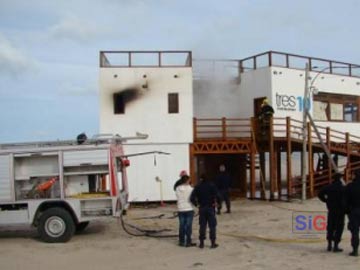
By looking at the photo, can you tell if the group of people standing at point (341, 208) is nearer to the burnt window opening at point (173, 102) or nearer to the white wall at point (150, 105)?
the white wall at point (150, 105)

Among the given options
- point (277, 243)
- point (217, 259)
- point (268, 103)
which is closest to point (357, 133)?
point (268, 103)

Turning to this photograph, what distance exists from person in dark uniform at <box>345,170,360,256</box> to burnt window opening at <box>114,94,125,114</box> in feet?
52.1

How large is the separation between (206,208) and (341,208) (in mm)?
2912

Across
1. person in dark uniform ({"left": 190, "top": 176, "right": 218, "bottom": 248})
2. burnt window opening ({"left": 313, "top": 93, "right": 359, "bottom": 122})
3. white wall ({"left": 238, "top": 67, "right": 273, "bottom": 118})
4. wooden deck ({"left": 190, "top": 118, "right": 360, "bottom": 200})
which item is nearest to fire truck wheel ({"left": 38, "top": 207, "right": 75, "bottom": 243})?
person in dark uniform ({"left": 190, "top": 176, "right": 218, "bottom": 248})

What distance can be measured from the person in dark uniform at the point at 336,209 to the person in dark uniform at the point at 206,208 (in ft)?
8.07

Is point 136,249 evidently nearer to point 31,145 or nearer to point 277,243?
point 277,243

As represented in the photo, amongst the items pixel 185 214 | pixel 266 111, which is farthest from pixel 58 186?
pixel 266 111

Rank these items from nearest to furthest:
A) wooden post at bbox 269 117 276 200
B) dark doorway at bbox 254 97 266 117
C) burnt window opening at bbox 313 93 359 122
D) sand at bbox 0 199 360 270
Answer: sand at bbox 0 199 360 270 < wooden post at bbox 269 117 276 200 < dark doorway at bbox 254 97 266 117 < burnt window opening at bbox 313 93 359 122

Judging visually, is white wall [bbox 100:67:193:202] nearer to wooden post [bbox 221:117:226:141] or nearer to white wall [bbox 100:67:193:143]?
white wall [bbox 100:67:193:143]

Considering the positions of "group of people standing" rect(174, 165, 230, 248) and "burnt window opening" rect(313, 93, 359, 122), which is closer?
"group of people standing" rect(174, 165, 230, 248)

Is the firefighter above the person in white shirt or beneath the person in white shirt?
above

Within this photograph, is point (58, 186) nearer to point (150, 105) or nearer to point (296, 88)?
point (150, 105)

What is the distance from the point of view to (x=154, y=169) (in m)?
26.2

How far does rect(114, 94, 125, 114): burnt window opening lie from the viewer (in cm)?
2616
